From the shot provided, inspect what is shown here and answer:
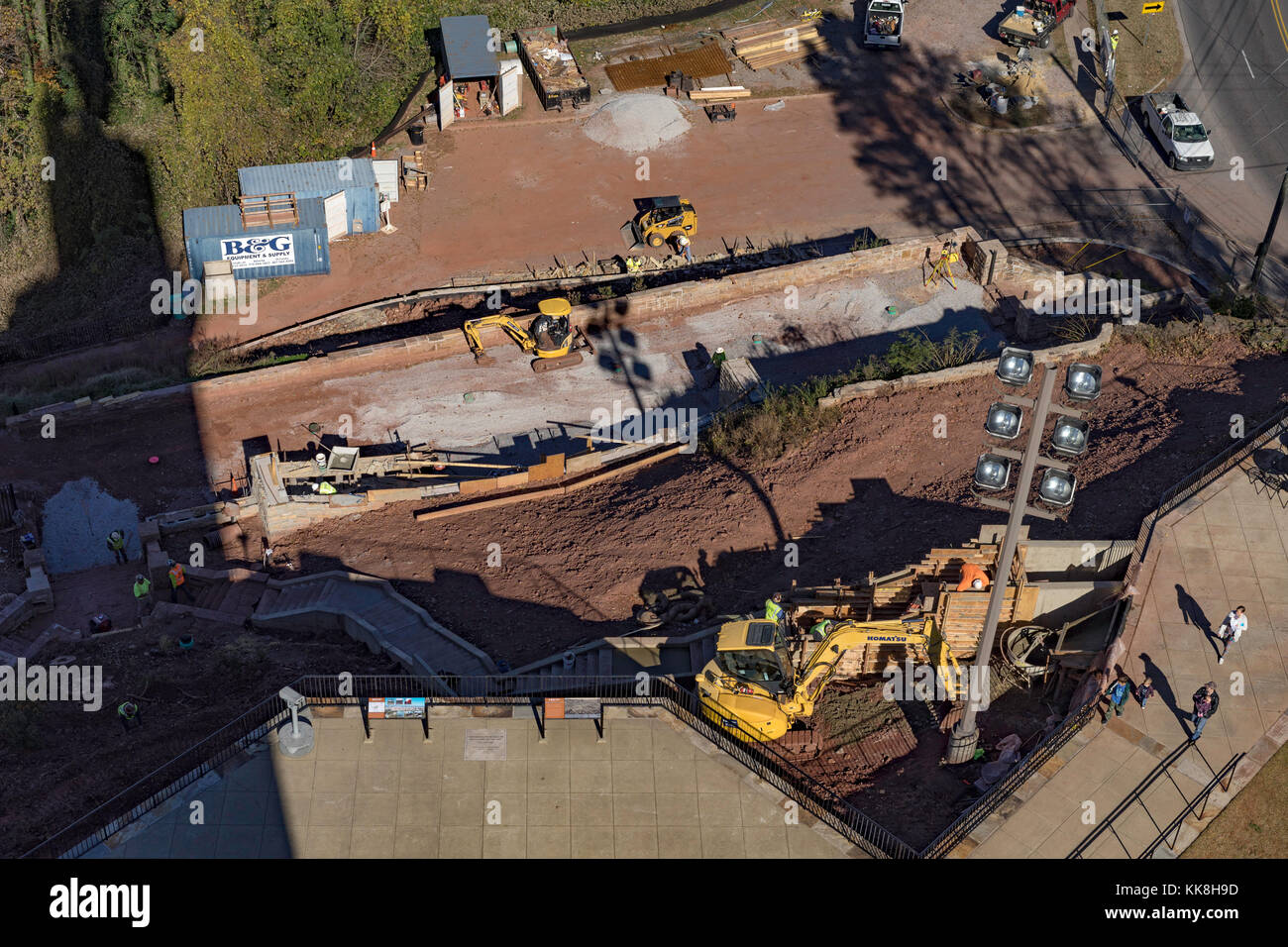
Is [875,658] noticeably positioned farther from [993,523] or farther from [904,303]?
[904,303]

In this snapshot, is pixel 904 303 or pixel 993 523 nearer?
pixel 993 523

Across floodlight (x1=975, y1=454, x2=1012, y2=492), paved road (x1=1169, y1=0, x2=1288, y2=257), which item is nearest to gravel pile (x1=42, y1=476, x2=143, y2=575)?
floodlight (x1=975, y1=454, x2=1012, y2=492)

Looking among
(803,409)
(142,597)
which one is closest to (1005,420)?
(803,409)

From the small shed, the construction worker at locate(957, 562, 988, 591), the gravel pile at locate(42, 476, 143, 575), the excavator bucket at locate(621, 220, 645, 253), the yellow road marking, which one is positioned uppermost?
the yellow road marking

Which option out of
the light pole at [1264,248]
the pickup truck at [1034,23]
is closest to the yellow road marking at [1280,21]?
the pickup truck at [1034,23]

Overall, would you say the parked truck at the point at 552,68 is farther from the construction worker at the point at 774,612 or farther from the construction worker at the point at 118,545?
the construction worker at the point at 774,612

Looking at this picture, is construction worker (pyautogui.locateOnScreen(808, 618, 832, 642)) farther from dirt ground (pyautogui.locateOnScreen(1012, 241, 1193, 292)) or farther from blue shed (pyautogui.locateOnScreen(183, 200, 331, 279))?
blue shed (pyautogui.locateOnScreen(183, 200, 331, 279))

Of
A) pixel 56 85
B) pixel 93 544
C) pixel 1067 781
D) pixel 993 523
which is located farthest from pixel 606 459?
pixel 56 85
